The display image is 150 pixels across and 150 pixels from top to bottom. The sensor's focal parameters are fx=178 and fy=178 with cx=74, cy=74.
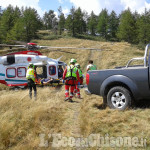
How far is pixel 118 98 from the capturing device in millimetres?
5402

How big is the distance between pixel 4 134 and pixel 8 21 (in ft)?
148

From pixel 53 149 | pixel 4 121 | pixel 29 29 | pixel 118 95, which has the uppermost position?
pixel 29 29

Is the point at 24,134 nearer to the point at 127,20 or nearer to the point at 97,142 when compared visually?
the point at 97,142

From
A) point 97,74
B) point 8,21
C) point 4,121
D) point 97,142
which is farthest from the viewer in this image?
point 8,21

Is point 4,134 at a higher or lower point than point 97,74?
lower

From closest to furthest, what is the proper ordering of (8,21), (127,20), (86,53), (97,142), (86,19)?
(97,142) → (86,53) → (127,20) → (8,21) → (86,19)

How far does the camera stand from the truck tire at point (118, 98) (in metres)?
5.20

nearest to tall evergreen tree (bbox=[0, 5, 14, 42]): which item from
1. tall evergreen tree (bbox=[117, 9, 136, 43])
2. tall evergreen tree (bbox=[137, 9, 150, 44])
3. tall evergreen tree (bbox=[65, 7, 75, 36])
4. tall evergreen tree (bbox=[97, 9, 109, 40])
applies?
tall evergreen tree (bbox=[65, 7, 75, 36])

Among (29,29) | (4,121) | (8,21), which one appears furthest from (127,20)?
(4,121)

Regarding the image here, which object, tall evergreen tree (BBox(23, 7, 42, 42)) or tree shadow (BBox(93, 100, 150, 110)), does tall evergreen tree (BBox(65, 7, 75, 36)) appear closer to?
tall evergreen tree (BBox(23, 7, 42, 42))

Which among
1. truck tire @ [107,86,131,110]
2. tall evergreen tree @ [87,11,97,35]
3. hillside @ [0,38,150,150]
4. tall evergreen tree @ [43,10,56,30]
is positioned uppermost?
tall evergreen tree @ [43,10,56,30]

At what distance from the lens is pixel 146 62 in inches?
213

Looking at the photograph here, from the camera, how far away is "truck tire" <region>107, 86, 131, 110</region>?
205 inches

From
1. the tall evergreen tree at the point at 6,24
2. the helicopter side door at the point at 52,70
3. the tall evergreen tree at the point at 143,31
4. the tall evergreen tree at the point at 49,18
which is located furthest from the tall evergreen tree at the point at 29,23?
the tall evergreen tree at the point at 49,18
